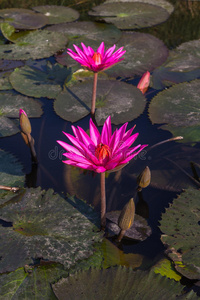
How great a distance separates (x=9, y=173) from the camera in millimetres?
2277

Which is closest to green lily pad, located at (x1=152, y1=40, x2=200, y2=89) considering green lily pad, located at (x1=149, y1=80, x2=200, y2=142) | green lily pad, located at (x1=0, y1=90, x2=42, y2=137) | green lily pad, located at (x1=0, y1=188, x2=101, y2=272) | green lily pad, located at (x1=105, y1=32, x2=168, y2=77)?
green lily pad, located at (x1=105, y1=32, x2=168, y2=77)

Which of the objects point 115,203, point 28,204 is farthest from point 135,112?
point 28,204

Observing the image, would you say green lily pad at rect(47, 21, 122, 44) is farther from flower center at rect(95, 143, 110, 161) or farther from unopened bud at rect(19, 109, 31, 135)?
flower center at rect(95, 143, 110, 161)

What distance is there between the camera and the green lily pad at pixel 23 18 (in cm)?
462

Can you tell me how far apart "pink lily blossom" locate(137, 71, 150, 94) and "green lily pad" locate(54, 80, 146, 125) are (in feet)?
0.21

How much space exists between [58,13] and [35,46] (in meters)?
1.40

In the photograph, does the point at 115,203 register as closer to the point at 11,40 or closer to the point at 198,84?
the point at 198,84

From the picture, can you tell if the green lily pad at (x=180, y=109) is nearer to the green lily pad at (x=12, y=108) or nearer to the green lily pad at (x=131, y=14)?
the green lily pad at (x=12, y=108)

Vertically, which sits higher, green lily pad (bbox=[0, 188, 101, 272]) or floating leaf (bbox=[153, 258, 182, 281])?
floating leaf (bbox=[153, 258, 182, 281])

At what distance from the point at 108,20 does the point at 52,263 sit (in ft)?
13.3

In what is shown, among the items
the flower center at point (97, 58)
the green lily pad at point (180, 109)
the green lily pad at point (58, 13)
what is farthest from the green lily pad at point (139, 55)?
the green lily pad at point (58, 13)

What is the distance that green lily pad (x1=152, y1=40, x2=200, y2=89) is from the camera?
11.1ft

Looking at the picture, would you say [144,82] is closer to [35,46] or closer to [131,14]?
[35,46]

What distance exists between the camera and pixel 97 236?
180cm
